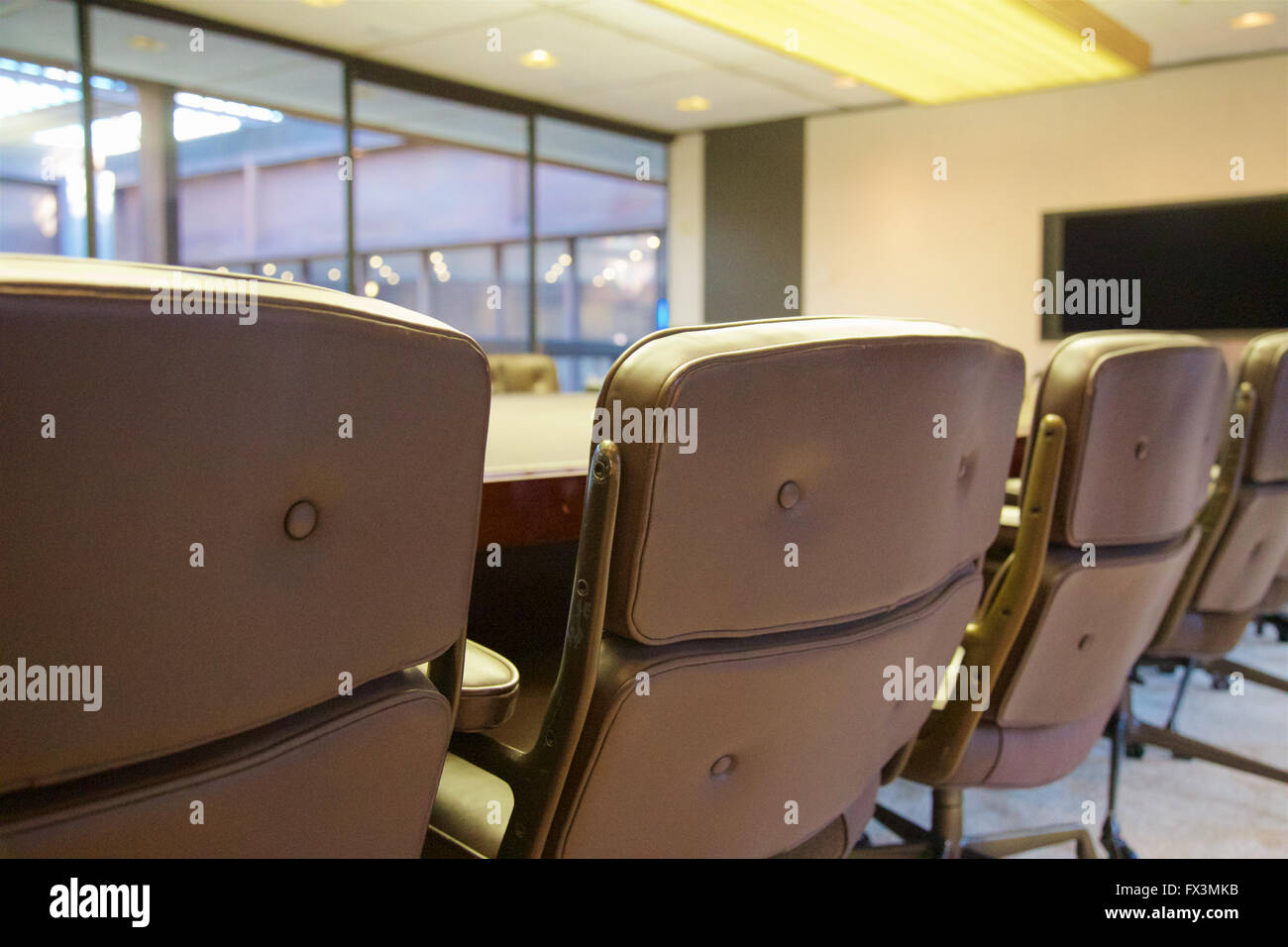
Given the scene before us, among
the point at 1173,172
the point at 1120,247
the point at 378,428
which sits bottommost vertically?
the point at 378,428

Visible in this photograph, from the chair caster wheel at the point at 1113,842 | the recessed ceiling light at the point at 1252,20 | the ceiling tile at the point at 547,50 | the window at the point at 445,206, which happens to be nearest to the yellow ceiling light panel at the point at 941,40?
the recessed ceiling light at the point at 1252,20

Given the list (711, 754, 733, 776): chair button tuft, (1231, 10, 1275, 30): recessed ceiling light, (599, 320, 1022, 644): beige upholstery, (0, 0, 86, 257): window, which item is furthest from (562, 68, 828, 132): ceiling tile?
(711, 754, 733, 776): chair button tuft

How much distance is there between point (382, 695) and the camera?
2.15ft

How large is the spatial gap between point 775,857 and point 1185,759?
2204 mm

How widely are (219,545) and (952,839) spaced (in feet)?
5.28

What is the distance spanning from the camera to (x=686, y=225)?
9.09 meters

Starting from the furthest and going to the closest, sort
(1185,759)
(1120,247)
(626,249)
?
1. (626,249)
2. (1120,247)
3. (1185,759)

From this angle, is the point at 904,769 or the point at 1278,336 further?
the point at 1278,336

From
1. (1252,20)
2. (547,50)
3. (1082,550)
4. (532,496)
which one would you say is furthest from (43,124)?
(1252,20)

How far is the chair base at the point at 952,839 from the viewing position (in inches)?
70.9

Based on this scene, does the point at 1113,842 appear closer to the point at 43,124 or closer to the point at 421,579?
the point at 421,579

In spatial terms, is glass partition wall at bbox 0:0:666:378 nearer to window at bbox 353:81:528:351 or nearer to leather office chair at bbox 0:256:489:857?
window at bbox 353:81:528:351

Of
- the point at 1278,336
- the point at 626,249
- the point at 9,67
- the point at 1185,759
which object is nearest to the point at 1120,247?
the point at 626,249
